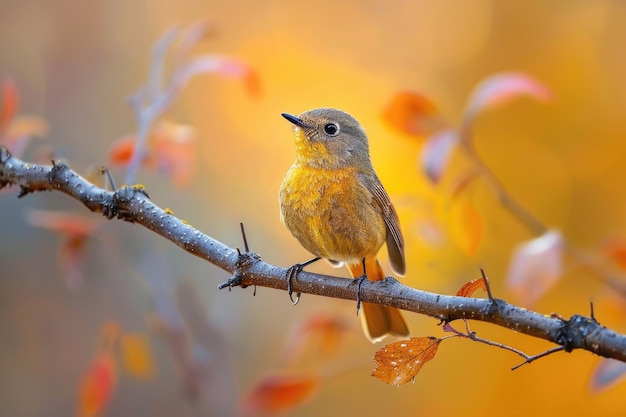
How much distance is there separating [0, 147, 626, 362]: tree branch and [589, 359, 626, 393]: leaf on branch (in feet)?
2.17

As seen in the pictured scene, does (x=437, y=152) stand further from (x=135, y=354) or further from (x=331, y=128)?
(x=135, y=354)

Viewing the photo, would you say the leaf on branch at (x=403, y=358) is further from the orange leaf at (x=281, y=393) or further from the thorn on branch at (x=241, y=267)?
the orange leaf at (x=281, y=393)

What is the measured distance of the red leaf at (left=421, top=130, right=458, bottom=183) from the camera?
8.23 ft

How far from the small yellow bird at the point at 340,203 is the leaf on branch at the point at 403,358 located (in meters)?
1.08

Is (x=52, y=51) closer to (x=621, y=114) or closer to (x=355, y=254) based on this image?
(x=355, y=254)

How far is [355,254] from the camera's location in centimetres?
286

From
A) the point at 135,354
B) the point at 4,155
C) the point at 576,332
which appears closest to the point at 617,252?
the point at 576,332

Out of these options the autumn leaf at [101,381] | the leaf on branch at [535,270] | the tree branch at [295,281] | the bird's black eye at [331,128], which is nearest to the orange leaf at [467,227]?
the leaf on branch at [535,270]

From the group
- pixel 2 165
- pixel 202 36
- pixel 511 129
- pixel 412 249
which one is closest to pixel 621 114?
pixel 511 129

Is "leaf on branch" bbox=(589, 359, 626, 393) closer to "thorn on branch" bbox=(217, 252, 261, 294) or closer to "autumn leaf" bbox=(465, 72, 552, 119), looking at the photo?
"autumn leaf" bbox=(465, 72, 552, 119)

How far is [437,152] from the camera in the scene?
2.58 m

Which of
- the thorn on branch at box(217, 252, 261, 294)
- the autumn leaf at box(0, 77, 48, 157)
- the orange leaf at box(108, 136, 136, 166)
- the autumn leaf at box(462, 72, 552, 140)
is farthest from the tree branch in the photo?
the autumn leaf at box(462, 72, 552, 140)

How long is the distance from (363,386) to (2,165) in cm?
280

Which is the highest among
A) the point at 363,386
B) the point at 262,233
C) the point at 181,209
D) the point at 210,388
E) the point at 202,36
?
the point at 181,209
